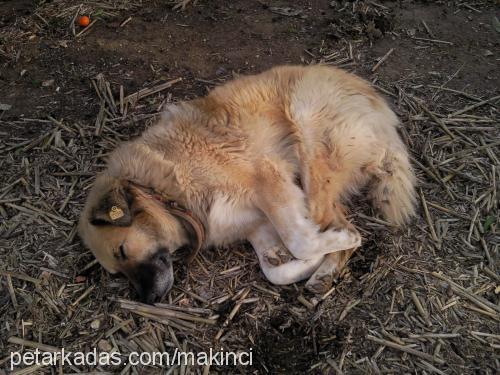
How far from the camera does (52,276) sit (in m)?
3.65

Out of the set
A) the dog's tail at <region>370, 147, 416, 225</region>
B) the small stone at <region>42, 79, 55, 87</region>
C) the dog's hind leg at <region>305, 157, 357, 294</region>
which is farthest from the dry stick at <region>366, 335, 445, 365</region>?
the small stone at <region>42, 79, 55, 87</region>

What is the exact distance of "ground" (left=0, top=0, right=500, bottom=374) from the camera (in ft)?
10.4

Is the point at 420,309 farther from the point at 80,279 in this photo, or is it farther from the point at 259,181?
the point at 80,279

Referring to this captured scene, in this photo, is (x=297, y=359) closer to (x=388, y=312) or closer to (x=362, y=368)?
(x=362, y=368)

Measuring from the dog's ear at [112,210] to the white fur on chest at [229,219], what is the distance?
0.68 metres

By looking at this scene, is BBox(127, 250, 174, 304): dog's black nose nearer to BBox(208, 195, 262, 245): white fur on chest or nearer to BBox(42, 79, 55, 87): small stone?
BBox(208, 195, 262, 245): white fur on chest

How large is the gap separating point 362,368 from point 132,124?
3.16 meters

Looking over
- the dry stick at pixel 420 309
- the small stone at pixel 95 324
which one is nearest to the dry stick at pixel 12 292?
the small stone at pixel 95 324

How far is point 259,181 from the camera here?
3.64 m

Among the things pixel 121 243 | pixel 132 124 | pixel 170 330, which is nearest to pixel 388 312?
pixel 170 330

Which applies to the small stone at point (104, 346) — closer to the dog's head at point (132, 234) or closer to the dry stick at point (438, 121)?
the dog's head at point (132, 234)

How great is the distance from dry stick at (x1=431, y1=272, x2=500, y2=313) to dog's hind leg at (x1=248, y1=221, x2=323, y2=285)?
37.3 inches

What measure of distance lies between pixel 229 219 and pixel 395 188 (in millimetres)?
1380

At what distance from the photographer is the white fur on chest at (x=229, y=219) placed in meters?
3.63
